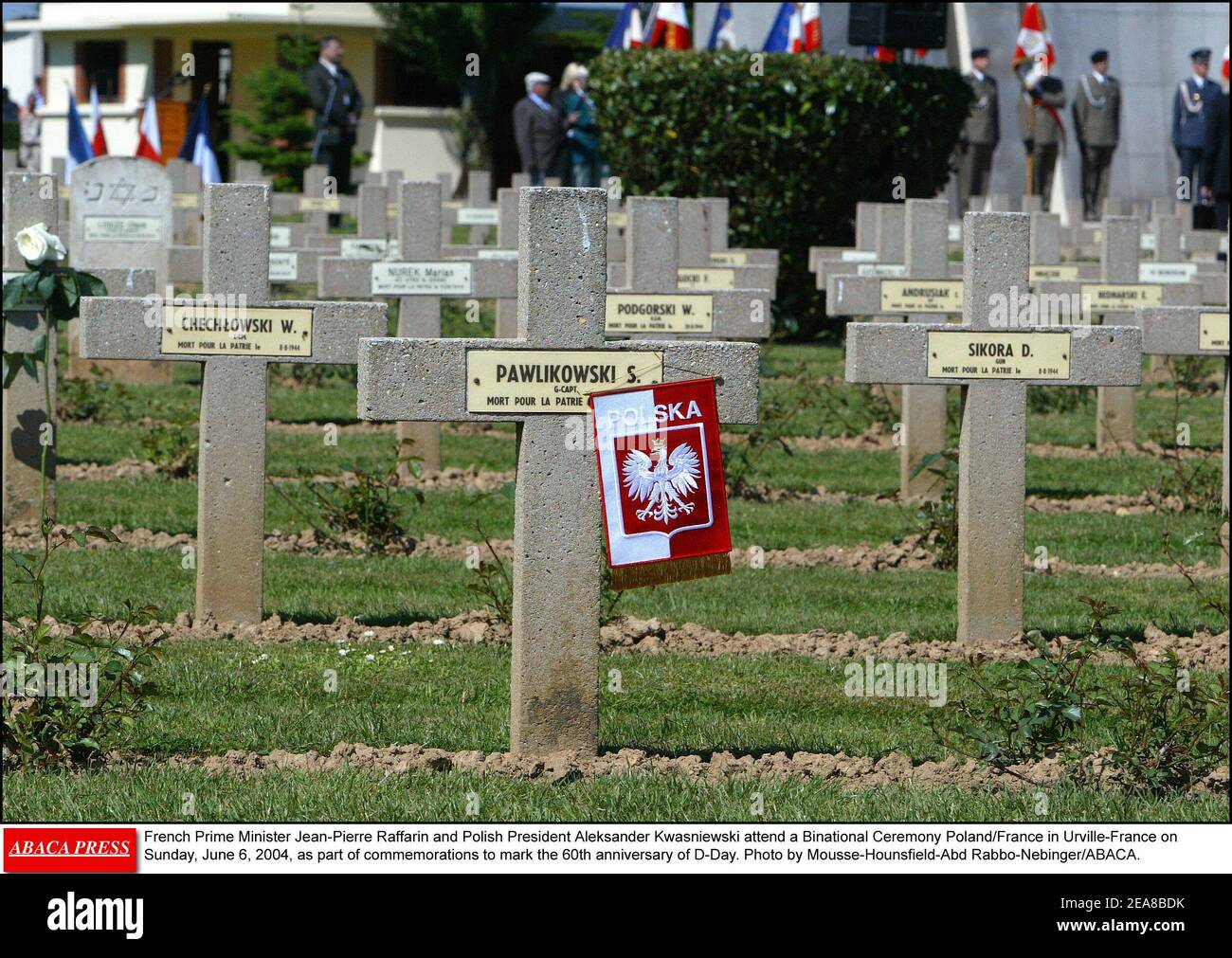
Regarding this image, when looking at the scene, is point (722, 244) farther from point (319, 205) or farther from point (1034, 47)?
point (1034, 47)

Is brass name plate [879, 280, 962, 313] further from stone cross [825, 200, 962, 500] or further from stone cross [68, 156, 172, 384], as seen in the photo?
stone cross [68, 156, 172, 384]

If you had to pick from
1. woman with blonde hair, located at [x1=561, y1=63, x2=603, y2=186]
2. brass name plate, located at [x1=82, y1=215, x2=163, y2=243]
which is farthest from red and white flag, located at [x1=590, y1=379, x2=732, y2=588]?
woman with blonde hair, located at [x1=561, y1=63, x2=603, y2=186]

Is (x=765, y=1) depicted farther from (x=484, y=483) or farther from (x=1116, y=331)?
(x=1116, y=331)

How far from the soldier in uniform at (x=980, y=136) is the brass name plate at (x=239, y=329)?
21.0 m

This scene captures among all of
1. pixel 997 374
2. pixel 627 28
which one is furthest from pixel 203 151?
pixel 997 374

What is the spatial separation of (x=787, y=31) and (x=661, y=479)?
21360mm

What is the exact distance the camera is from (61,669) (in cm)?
641

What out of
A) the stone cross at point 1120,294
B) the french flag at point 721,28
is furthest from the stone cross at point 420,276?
the french flag at point 721,28

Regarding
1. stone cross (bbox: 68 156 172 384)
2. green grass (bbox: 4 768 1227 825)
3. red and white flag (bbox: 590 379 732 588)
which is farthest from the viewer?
stone cross (bbox: 68 156 172 384)

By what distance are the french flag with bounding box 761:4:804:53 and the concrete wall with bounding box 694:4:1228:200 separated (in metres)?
6.32

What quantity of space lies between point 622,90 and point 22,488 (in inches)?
451

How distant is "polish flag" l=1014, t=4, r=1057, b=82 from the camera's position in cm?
2834

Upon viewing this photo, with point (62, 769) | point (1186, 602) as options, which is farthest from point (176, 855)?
point (1186, 602)

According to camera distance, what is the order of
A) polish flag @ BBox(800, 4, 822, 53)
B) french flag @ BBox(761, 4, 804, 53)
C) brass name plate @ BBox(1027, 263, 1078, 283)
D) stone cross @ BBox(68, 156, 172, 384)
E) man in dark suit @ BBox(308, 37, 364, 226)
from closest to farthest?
brass name plate @ BBox(1027, 263, 1078, 283) < stone cross @ BBox(68, 156, 172, 384) < man in dark suit @ BBox(308, 37, 364, 226) < french flag @ BBox(761, 4, 804, 53) < polish flag @ BBox(800, 4, 822, 53)
